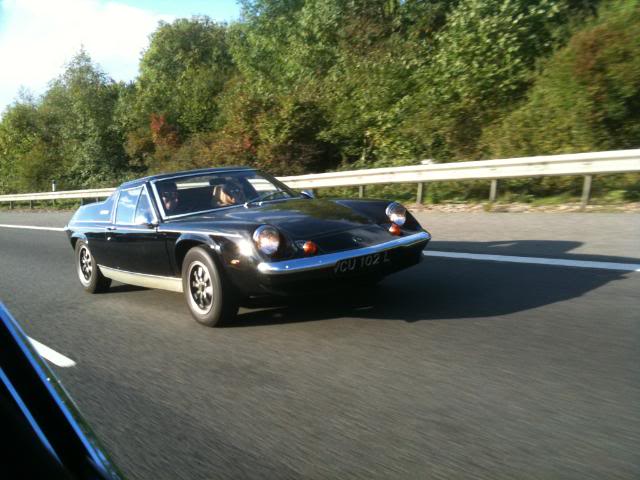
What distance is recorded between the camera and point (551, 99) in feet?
39.7

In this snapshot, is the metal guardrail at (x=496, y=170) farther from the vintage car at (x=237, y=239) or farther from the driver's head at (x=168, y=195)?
the driver's head at (x=168, y=195)

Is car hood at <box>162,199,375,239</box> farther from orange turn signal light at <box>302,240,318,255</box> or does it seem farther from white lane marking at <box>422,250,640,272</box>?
white lane marking at <box>422,250,640,272</box>

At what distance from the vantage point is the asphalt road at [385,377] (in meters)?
2.68

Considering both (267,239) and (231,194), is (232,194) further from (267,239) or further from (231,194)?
(267,239)

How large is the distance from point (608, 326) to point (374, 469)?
2446 millimetres

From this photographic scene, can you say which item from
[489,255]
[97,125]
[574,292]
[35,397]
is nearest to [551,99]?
[489,255]

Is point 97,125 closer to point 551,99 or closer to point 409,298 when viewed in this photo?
point 551,99

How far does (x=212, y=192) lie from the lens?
6129 mm

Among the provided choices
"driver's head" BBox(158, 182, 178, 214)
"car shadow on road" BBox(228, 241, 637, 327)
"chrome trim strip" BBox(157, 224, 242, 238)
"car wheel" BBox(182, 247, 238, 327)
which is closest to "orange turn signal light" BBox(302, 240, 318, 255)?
"car shadow on road" BBox(228, 241, 637, 327)

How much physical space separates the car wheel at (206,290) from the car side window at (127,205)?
4.36 feet

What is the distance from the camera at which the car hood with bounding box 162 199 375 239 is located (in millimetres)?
4844

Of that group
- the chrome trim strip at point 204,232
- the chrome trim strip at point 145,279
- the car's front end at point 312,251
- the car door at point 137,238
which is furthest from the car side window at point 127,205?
the car's front end at point 312,251

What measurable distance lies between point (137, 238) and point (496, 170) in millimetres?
6352

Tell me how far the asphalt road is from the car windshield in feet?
3.37
